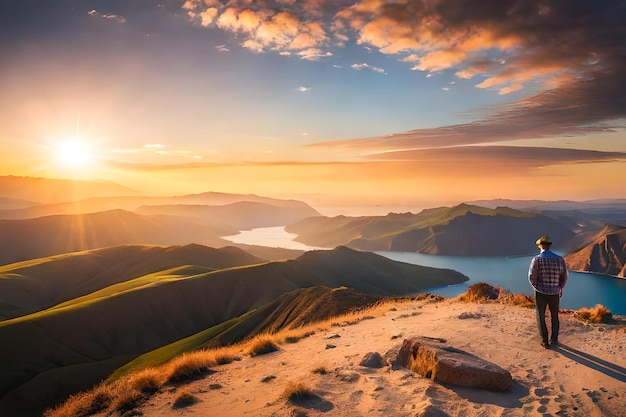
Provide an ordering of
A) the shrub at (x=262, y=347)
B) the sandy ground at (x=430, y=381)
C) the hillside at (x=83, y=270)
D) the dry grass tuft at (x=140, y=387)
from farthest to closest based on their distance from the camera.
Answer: the hillside at (x=83, y=270) < the shrub at (x=262, y=347) < the dry grass tuft at (x=140, y=387) < the sandy ground at (x=430, y=381)

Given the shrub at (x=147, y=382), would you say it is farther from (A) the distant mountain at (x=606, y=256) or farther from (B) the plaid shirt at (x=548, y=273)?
(A) the distant mountain at (x=606, y=256)

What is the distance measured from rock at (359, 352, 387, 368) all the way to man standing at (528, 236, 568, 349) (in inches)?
184

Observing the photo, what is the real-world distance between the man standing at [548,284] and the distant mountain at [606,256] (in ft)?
643

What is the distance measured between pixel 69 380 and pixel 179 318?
96.6 ft

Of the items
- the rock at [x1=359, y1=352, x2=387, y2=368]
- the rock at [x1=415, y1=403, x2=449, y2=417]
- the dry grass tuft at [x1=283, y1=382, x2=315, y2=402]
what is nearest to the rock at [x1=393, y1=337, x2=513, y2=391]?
the rock at [x1=359, y1=352, x2=387, y2=368]

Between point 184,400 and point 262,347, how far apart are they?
181 inches

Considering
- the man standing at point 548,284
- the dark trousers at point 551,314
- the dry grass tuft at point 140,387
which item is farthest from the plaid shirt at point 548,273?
the dry grass tuft at point 140,387

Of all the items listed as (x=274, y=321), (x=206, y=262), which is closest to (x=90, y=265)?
(x=206, y=262)

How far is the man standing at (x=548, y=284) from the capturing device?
411 inches

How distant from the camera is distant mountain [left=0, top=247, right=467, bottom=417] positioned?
145 ft

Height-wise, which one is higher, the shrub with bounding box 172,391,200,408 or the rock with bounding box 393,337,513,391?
the rock with bounding box 393,337,513,391

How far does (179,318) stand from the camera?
241 ft

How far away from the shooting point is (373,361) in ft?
33.5

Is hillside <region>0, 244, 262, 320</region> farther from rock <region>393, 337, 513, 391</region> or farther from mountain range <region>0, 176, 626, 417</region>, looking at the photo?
rock <region>393, 337, 513, 391</region>
